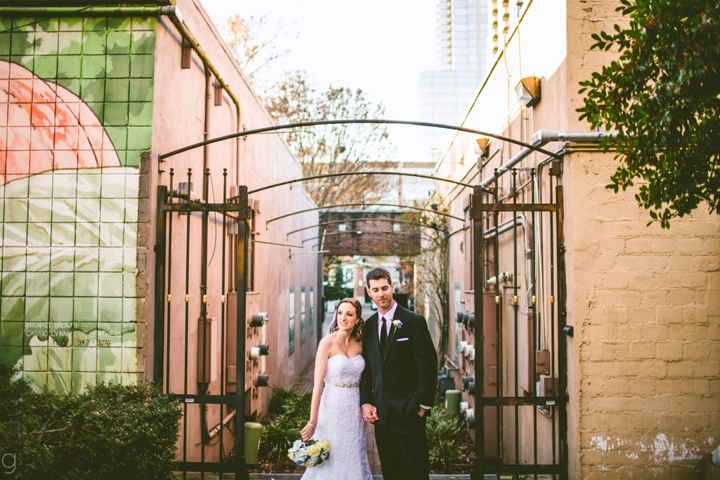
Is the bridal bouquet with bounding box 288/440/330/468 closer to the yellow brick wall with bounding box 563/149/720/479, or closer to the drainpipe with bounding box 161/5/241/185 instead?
the yellow brick wall with bounding box 563/149/720/479

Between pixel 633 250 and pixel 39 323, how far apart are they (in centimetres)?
502

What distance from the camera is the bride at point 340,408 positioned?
462 cm

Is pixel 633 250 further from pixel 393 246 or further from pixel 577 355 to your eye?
pixel 393 246

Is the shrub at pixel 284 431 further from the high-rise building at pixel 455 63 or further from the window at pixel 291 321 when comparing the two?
the high-rise building at pixel 455 63

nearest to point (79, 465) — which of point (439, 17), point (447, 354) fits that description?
point (447, 354)

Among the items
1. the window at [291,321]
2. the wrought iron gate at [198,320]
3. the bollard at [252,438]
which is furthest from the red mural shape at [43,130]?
the window at [291,321]

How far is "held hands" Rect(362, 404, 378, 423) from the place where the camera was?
4598 millimetres

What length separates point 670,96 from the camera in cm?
323

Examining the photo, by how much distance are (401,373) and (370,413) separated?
38 cm

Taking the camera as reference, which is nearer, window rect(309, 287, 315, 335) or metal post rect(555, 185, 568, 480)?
metal post rect(555, 185, 568, 480)

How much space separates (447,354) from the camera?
13.4 meters

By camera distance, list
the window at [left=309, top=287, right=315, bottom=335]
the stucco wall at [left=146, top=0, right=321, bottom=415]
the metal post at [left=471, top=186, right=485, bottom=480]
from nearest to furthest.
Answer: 1. the metal post at [left=471, top=186, right=485, bottom=480]
2. the stucco wall at [left=146, top=0, right=321, bottom=415]
3. the window at [left=309, top=287, right=315, bottom=335]

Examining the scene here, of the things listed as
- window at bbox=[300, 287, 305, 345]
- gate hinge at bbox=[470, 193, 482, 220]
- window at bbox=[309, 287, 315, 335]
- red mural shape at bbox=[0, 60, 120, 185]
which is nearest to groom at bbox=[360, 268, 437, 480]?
gate hinge at bbox=[470, 193, 482, 220]

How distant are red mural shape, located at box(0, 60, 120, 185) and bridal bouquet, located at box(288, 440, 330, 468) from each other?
9.15 feet
